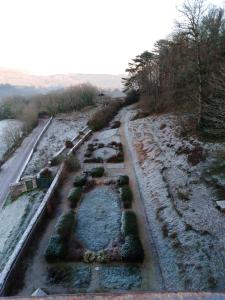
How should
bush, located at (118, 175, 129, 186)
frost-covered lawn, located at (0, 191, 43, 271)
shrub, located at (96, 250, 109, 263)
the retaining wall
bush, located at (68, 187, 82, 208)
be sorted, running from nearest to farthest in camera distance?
the retaining wall < shrub, located at (96, 250, 109, 263) < frost-covered lawn, located at (0, 191, 43, 271) < bush, located at (68, 187, 82, 208) < bush, located at (118, 175, 129, 186)

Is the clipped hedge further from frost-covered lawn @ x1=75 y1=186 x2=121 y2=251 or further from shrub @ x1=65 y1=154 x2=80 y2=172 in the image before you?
shrub @ x1=65 y1=154 x2=80 y2=172

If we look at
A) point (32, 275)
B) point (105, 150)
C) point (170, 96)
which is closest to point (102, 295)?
point (32, 275)

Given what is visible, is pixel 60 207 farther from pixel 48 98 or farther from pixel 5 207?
pixel 48 98

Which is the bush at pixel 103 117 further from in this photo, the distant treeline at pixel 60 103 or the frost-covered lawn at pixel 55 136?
the distant treeline at pixel 60 103

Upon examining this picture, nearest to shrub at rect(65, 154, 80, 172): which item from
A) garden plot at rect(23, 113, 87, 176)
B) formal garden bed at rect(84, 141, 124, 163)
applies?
formal garden bed at rect(84, 141, 124, 163)

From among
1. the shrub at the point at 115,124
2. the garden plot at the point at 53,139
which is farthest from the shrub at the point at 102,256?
the shrub at the point at 115,124
